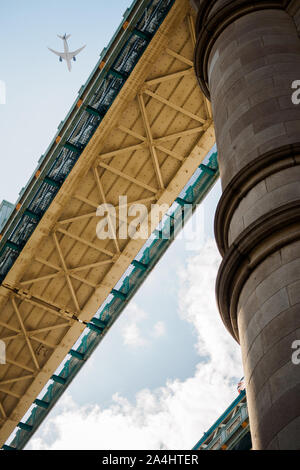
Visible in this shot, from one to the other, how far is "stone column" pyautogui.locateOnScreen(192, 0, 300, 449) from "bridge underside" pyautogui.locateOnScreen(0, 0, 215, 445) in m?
9.01

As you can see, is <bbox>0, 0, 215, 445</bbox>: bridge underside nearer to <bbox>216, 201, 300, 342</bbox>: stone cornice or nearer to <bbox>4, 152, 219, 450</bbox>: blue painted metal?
<bbox>4, 152, 219, 450</bbox>: blue painted metal

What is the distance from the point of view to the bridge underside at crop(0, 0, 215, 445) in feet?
92.7

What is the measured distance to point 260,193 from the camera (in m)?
13.0

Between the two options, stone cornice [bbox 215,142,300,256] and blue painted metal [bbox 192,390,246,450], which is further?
blue painted metal [bbox 192,390,246,450]

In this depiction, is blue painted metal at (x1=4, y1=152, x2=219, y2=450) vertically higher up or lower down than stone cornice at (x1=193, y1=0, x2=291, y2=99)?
higher up

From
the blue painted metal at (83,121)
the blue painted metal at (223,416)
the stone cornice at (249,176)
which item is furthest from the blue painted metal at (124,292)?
the stone cornice at (249,176)

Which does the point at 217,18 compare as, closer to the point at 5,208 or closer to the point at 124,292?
the point at 124,292

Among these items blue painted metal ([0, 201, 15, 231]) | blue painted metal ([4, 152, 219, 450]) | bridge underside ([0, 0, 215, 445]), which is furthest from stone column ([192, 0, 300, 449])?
blue painted metal ([0, 201, 15, 231])

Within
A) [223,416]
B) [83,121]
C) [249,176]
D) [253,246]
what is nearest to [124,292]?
[223,416]

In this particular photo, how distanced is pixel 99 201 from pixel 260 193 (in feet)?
58.9

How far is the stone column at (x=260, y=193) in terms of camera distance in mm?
10195
